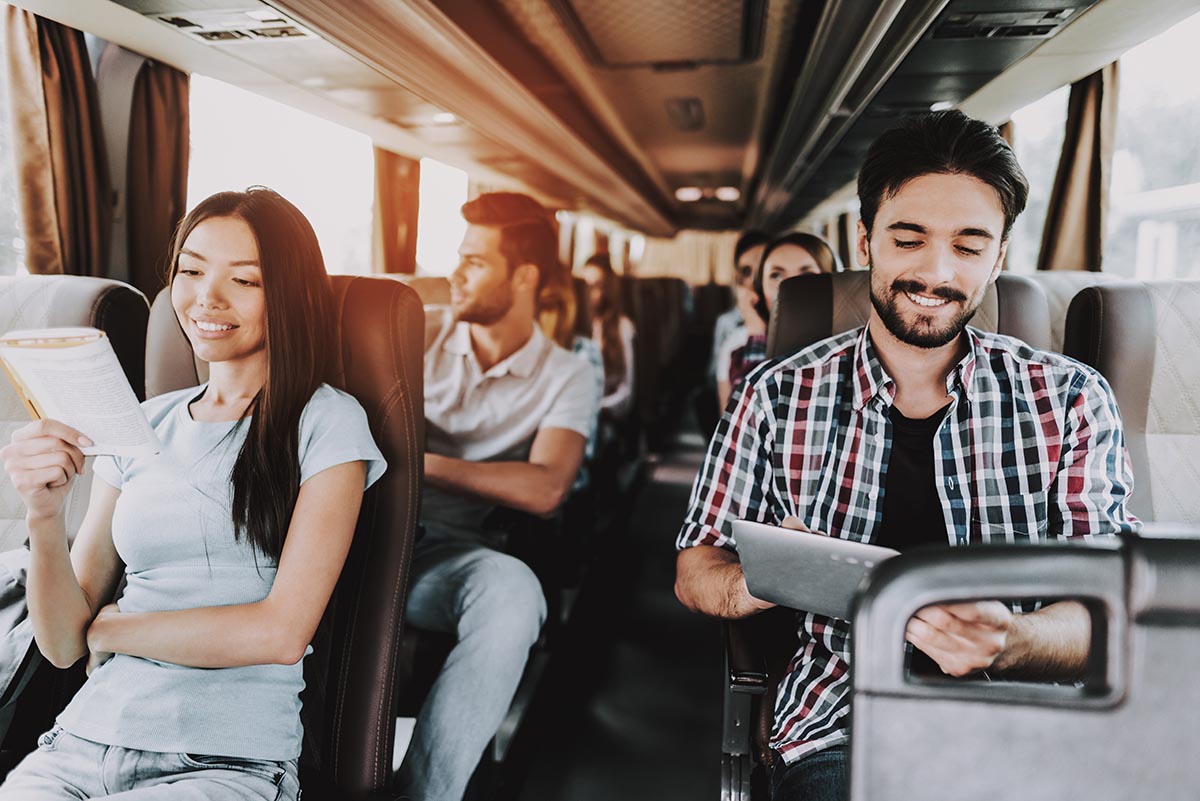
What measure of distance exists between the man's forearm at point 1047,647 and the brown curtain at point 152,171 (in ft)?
9.83

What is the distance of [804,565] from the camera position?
3.43 feet

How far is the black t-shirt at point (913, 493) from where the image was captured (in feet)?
5.22

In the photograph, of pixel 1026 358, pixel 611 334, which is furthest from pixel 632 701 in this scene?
pixel 611 334

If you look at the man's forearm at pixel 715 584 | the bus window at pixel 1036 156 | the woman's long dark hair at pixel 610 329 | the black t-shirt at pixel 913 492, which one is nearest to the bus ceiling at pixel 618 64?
the bus window at pixel 1036 156

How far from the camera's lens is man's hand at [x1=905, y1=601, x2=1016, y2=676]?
95 centimetres

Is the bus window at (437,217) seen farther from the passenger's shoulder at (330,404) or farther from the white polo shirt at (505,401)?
the passenger's shoulder at (330,404)

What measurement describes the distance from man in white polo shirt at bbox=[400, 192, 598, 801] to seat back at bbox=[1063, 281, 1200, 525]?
1439mm

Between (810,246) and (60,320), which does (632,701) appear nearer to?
(810,246)

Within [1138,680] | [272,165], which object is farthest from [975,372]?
[272,165]

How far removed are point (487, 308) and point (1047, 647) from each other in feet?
6.33

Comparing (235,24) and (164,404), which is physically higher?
(235,24)

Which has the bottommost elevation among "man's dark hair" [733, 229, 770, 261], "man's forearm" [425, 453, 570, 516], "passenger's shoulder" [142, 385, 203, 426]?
"man's forearm" [425, 453, 570, 516]

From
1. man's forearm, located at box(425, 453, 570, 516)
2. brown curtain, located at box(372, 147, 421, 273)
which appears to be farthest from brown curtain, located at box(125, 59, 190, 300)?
brown curtain, located at box(372, 147, 421, 273)

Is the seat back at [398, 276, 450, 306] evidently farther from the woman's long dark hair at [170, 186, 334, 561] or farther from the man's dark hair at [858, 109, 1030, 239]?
the man's dark hair at [858, 109, 1030, 239]
